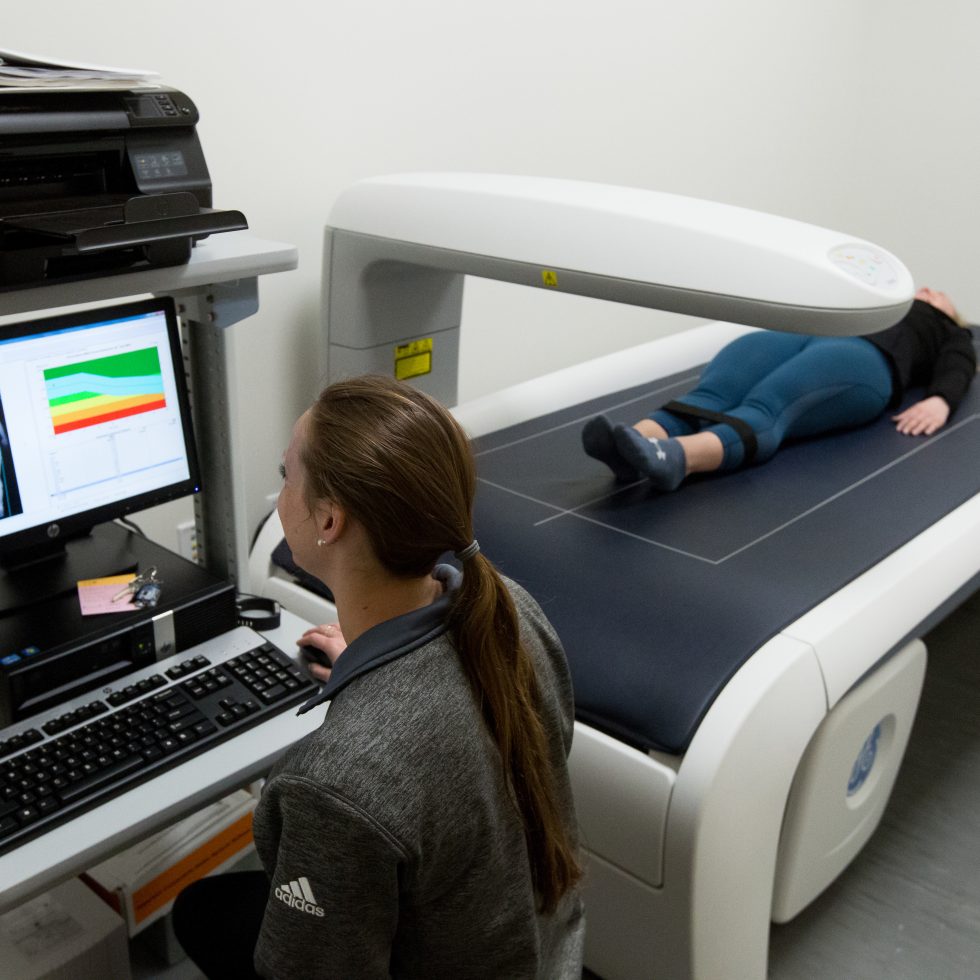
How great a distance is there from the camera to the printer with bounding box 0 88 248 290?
117 centimetres

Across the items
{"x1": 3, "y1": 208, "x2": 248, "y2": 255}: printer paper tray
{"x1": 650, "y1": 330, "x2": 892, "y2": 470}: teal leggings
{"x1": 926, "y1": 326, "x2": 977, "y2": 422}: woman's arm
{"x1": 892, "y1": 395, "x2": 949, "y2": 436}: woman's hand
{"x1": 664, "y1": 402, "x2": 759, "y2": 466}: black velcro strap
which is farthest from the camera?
{"x1": 926, "y1": 326, "x2": 977, "y2": 422}: woman's arm

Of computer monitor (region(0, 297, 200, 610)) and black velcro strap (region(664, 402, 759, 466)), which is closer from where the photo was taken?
computer monitor (region(0, 297, 200, 610))

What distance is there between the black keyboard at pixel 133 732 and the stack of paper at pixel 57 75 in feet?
2.34

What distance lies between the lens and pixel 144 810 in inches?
45.6

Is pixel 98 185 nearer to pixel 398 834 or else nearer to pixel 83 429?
pixel 83 429

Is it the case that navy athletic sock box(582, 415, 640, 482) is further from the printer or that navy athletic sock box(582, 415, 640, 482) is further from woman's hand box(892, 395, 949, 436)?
the printer

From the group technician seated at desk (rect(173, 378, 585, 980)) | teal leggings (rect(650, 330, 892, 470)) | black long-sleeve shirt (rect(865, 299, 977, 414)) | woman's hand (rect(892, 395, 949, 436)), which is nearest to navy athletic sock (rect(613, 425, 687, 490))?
teal leggings (rect(650, 330, 892, 470))

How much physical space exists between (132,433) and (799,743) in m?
1.06

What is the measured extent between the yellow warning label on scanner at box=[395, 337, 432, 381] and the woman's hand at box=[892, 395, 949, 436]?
1154 millimetres

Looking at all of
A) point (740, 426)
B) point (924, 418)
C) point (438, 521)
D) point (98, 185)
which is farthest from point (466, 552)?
point (924, 418)

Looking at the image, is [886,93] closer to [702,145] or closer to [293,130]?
[702,145]

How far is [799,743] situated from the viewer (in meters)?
1.58

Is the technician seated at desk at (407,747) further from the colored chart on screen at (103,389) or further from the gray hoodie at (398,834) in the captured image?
the colored chart on screen at (103,389)

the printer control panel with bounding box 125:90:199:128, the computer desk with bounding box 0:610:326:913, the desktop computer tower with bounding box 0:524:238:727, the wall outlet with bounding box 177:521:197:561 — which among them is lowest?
the wall outlet with bounding box 177:521:197:561
